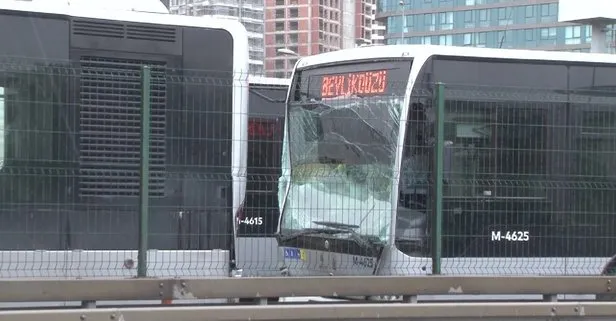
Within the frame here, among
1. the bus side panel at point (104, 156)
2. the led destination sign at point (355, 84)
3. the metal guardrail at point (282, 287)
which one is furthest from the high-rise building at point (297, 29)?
the metal guardrail at point (282, 287)

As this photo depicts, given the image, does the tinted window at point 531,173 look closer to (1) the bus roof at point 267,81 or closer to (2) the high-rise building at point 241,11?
(1) the bus roof at point 267,81

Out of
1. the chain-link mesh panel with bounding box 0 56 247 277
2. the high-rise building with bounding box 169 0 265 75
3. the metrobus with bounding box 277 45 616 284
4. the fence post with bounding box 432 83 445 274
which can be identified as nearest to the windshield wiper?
the metrobus with bounding box 277 45 616 284

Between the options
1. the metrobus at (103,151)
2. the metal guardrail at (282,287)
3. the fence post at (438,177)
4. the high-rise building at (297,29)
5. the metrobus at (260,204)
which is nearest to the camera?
the metal guardrail at (282,287)

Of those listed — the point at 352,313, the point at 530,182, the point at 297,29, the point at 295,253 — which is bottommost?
the point at 352,313

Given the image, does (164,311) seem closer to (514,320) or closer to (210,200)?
(210,200)

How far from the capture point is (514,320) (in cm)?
789

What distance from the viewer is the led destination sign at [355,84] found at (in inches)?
418

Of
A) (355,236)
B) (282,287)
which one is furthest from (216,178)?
(282,287)

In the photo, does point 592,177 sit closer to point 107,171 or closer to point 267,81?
point 107,171

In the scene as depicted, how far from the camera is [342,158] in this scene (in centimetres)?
1059

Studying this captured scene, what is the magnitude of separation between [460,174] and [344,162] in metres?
1.34

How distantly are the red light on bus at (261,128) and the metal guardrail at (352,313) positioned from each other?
3.23 metres

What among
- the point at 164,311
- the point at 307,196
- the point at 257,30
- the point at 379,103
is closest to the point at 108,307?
the point at 164,311

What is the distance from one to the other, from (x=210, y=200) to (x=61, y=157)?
154 cm
